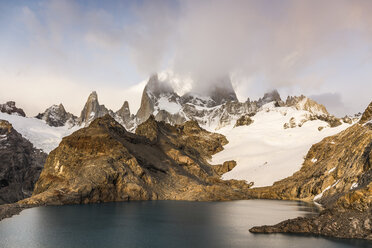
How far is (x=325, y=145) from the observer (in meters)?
138

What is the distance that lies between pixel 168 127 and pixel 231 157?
4116 cm

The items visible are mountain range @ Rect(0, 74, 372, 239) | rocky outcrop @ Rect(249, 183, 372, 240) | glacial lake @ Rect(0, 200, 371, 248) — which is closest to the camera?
glacial lake @ Rect(0, 200, 371, 248)

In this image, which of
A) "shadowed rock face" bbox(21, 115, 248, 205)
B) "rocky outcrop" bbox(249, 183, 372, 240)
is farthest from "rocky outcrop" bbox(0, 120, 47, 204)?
"rocky outcrop" bbox(249, 183, 372, 240)

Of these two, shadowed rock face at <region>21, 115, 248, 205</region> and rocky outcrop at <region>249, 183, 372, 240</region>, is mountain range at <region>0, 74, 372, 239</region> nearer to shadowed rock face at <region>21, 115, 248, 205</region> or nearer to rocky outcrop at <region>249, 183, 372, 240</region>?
rocky outcrop at <region>249, 183, 372, 240</region>

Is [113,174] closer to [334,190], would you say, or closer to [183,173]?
[183,173]

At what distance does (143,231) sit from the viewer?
53188mm

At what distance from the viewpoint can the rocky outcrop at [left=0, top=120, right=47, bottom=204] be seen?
164625mm

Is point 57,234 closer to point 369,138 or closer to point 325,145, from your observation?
point 369,138

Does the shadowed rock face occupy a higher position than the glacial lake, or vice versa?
the shadowed rock face

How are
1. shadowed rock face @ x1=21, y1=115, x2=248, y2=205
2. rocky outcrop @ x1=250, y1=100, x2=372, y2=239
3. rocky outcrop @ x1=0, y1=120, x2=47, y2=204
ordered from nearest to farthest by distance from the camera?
1. rocky outcrop @ x1=250, y1=100, x2=372, y2=239
2. shadowed rock face @ x1=21, y1=115, x2=248, y2=205
3. rocky outcrop @ x1=0, y1=120, x2=47, y2=204

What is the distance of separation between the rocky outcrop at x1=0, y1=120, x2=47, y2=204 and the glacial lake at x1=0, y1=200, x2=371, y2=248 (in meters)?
104

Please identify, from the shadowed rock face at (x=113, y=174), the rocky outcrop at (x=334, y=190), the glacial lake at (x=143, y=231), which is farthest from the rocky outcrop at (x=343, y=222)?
the shadowed rock face at (x=113, y=174)

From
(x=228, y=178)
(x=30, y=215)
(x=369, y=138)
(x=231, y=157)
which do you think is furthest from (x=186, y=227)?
(x=231, y=157)

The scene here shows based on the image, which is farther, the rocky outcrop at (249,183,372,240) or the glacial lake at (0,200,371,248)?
the rocky outcrop at (249,183,372,240)
